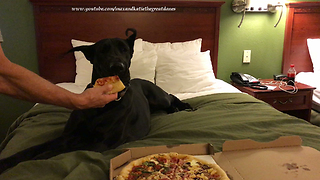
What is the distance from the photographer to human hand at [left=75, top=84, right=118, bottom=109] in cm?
98

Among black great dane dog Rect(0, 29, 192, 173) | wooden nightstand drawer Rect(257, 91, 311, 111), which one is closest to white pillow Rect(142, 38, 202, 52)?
wooden nightstand drawer Rect(257, 91, 311, 111)

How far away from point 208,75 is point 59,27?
4.66ft

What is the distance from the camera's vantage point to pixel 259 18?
8.96ft

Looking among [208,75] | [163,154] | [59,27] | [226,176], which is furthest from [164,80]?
[226,176]

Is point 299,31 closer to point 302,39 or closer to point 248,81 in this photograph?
point 302,39

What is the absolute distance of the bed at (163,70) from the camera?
1.22 meters

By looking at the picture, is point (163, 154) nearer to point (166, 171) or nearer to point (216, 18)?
point (166, 171)

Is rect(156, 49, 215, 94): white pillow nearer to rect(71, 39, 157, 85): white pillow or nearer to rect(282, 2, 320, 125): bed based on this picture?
rect(71, 39, 157, 85): white pillow

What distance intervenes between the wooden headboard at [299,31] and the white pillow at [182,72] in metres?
1.11

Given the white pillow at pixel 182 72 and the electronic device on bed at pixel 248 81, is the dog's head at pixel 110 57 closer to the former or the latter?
the white pillow at pixel 182 72

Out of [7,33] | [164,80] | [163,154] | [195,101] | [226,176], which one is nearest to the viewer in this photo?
[226,176]

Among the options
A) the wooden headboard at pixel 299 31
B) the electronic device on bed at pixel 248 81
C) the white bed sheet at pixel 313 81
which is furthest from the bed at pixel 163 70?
the white bed sheet at pixel 313 81

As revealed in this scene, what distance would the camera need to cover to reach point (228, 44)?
8.95 ft

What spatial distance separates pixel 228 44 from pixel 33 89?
7.32 ft
